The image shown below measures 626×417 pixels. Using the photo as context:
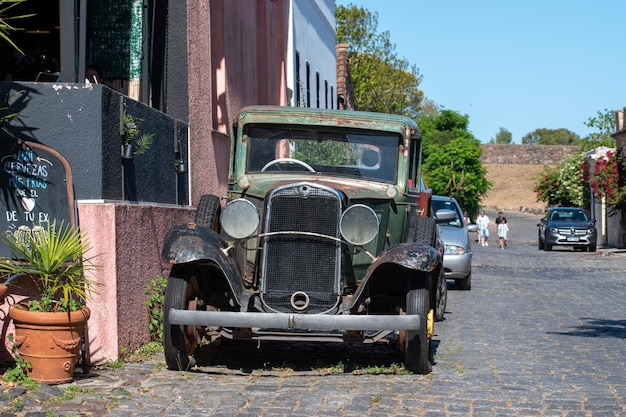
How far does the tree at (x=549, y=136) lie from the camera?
455ft

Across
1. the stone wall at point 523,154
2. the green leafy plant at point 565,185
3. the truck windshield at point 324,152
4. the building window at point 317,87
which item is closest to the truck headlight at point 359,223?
the truck windshield at point 324,152

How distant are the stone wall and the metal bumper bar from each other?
97.5 metres

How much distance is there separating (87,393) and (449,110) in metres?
68.4

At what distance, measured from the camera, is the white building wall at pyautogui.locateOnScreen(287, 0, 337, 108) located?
22.4m

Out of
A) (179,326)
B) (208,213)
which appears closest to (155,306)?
(208,213)

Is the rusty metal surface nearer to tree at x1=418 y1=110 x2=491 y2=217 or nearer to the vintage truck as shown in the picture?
the vintage truck

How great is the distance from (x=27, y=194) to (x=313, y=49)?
731 inches

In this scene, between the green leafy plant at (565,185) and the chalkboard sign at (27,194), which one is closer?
the chalkboard sign at (27,194)

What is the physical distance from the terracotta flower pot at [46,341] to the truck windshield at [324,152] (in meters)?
2.79

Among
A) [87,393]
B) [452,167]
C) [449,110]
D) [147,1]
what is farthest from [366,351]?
[449,110]

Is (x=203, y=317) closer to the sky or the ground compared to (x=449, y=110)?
closer to the ground

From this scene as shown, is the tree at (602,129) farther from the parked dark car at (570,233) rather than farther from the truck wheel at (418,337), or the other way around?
the truck wheel at (418,337)

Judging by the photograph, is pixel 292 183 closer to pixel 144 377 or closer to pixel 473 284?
pixel 144 377

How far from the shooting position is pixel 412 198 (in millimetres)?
10117
